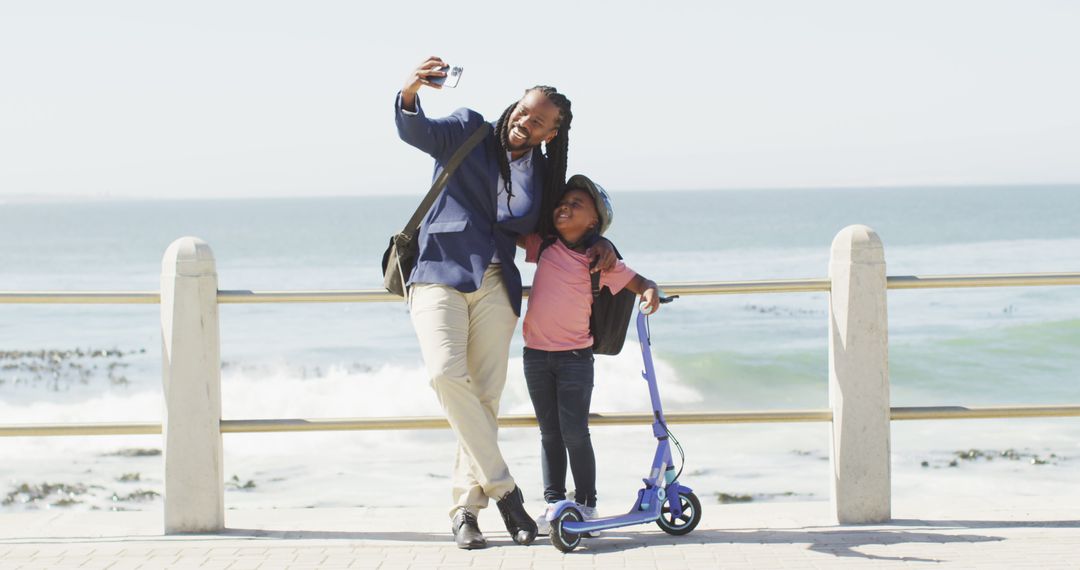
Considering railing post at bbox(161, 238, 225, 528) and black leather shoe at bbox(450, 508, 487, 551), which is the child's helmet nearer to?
black leather shoe at bbox(450, 508, 487, 551)

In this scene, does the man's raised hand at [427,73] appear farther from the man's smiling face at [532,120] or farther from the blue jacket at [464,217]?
the man's smiling face at [532,120]

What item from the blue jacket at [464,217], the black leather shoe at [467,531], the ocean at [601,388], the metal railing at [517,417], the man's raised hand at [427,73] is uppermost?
the man's raised hand at [427,73]

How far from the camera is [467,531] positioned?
5051 millimetres

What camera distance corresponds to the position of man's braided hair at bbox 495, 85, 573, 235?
16.5ft

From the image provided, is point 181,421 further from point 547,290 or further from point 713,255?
point 713,255

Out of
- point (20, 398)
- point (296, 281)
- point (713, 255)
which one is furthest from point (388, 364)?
point (713, 255)

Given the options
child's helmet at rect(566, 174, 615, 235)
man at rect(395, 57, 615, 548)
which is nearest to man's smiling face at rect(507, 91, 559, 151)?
man at rect(395, 57, 615, 548)

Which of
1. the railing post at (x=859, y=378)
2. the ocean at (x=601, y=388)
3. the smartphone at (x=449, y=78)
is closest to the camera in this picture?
the smartphone at (x=449, y=78)

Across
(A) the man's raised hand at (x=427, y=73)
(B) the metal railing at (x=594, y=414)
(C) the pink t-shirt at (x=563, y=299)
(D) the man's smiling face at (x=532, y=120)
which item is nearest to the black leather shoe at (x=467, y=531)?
(B) the metal railing at (x=594, y=414)

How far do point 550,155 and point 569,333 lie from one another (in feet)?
2.31

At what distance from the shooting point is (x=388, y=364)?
21906 millimetres

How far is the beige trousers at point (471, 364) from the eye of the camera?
494 cm

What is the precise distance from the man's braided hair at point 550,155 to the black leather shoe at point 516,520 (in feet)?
3.48

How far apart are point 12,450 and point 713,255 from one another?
44986mm
